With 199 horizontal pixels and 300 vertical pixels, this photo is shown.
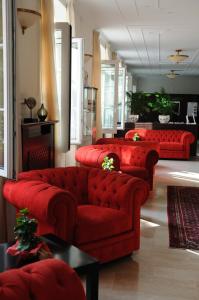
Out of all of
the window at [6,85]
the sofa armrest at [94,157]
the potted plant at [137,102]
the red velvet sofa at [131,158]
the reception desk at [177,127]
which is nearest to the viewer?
A: the window at [6,85]

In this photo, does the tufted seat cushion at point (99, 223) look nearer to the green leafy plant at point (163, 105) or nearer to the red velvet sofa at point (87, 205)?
the red velvet sofa at point (87, 205)

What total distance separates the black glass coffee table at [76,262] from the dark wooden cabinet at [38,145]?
1.64m

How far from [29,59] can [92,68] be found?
378cm

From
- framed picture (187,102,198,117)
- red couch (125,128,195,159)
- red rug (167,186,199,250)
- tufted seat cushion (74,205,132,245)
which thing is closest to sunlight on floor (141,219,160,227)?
red rug (167,186,199,250)

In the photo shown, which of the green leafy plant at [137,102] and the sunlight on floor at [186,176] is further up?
the green leafy plant at [137,102]

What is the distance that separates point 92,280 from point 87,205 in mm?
1414

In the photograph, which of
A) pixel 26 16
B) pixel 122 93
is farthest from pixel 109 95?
pixel 26 16

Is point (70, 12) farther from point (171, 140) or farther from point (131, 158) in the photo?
point (171, 140)

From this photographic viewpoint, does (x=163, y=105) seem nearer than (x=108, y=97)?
No

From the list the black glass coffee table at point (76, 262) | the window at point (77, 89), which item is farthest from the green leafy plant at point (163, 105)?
the black glass coffee table at point (76, 262)

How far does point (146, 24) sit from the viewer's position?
24.9 ft

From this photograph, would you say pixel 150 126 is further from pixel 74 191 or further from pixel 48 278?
pixel 48 278

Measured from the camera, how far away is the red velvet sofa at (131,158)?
5617 mm

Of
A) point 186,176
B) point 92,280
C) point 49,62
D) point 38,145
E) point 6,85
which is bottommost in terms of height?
point 186,176
